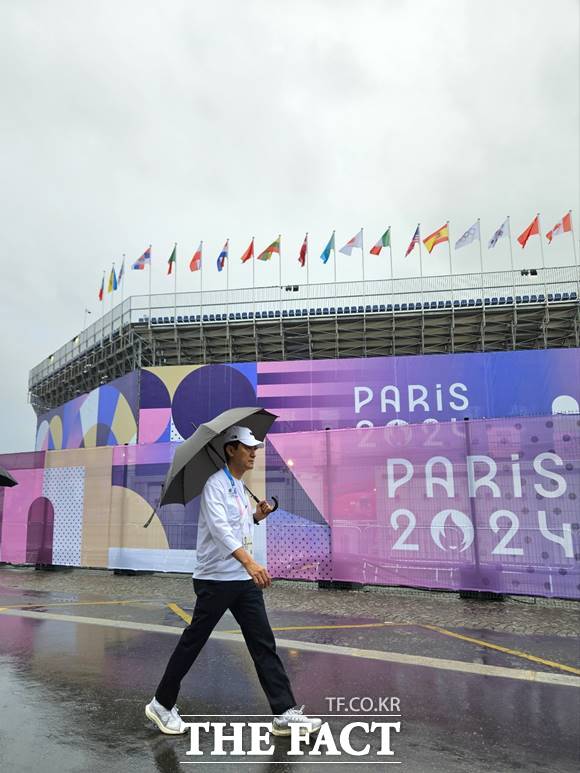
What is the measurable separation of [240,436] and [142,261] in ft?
106

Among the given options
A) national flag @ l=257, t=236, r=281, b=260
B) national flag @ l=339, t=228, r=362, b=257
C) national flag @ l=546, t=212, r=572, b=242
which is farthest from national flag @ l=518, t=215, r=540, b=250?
national flag @ l=257, t=236, r=281, b=260

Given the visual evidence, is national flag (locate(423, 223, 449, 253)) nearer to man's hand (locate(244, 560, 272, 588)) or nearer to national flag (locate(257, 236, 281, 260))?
national flag (locate(257, 236, 281, 260))

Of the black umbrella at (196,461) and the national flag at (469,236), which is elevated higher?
the national flag at (469,236)

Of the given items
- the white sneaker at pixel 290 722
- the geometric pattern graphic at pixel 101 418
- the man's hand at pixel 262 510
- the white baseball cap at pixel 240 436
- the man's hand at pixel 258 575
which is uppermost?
the geometric pattern graphic at pixel 101 418

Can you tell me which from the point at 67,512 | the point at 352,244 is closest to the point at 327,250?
the point at 352,244

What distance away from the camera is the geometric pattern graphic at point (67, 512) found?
1251cm

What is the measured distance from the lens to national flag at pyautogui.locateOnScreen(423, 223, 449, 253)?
29297 millimetres

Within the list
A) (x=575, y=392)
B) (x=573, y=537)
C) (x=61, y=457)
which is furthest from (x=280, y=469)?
(x=575, y=392)

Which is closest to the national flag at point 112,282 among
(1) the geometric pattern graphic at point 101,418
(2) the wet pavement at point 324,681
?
(1) the geometric pattern graphic at point 101,418

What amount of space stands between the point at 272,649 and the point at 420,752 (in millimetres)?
1041

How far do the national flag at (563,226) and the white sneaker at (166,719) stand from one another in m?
30.2

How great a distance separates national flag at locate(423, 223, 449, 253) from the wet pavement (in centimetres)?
2349

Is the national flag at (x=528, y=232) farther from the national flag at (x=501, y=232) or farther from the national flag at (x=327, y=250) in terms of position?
the national flag at (x=327, y=250)

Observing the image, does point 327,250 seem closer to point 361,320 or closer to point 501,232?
point 361,320
